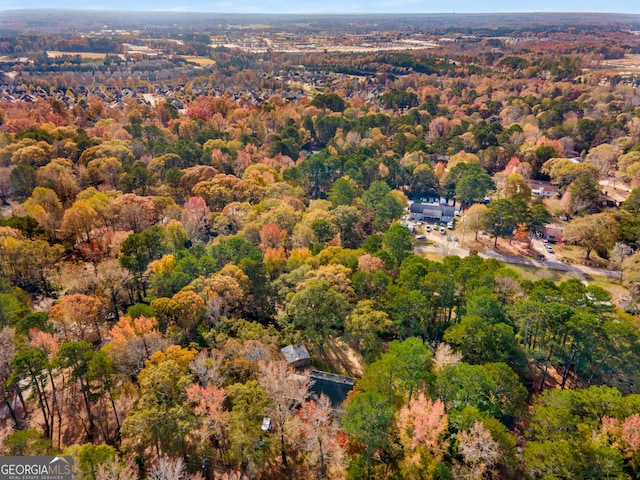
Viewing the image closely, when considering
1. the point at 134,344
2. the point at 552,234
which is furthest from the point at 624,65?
the point at 134,344

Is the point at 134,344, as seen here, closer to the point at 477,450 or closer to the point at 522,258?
the point at 477,450

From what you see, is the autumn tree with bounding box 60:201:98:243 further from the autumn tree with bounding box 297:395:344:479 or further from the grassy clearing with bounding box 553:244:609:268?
the grassy clearing with bounding box 553:244:609:268

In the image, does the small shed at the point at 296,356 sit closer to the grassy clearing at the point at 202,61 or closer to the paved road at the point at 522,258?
the paved road at the point at 522,258

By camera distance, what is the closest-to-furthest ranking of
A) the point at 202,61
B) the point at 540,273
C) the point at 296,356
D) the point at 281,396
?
the point at 281,396
the point at 296,356
the point at 540,273
the point at 202,61

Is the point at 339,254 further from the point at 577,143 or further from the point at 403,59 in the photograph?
the point at 403,59

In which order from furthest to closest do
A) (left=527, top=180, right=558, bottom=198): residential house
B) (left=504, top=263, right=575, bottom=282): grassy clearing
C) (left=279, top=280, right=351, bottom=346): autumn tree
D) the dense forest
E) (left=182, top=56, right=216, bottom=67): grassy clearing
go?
(left=182, top=56, right=216, bottom=67): grassy clearing → (left=527, top=180, right=558, bottom=198): residential house → (left=504, top=263, right=575, bottom=282): grassy clearing → (left=279, top=280, right=351, bottom=346): autumn tree → the dense forest

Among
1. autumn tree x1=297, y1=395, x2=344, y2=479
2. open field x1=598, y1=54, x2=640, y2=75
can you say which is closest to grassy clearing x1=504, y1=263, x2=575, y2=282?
autumn tree x1=297, y1=395, x2=344, y2=479
